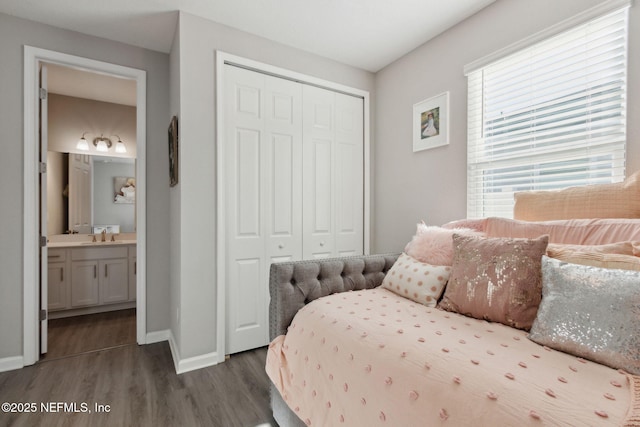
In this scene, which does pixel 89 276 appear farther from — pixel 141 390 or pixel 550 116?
pixel 550 116

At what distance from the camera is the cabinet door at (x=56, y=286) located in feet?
11.1

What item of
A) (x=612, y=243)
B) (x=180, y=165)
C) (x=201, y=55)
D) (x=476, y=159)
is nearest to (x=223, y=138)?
(x=180, y=165)

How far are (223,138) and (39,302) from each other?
1993 millimetres

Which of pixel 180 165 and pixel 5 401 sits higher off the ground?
pixel 180 165

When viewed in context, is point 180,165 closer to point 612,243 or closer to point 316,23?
point 316,23

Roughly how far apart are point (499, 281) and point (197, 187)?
6.73ft

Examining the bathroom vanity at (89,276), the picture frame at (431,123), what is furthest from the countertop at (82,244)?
the picture frame at (431,123)

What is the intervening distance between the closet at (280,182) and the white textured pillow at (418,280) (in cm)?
120

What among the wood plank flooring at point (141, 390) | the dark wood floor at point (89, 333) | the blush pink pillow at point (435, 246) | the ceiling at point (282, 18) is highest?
the ceiling at point (282, 18)

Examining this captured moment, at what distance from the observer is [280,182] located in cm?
275

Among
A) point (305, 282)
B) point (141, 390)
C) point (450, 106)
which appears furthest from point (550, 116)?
point (141, 390)

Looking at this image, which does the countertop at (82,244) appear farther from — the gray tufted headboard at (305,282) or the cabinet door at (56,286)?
the gray tufted headboard at (305,282)

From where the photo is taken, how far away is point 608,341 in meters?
0.90

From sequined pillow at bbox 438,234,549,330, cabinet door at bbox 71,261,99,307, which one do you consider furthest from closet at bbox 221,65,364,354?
cabinet door at bbox 71,261,99,307
